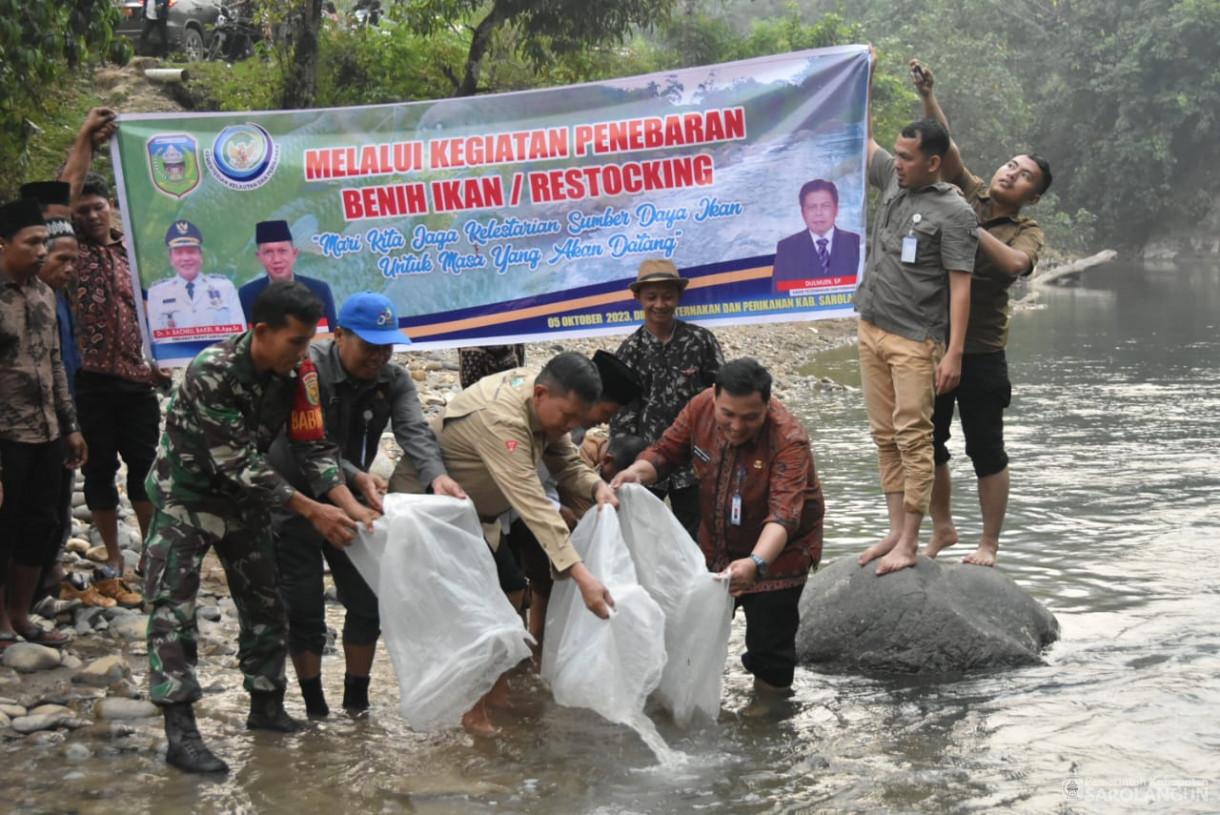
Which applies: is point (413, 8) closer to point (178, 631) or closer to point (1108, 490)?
point (1108, 490)

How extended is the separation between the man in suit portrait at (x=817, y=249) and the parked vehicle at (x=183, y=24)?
16111mm

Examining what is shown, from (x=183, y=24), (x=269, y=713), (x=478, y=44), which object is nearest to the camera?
(x=269, y=713)

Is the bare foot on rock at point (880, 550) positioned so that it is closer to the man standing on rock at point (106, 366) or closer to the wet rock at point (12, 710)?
the man standing on rock at point (106, 366)

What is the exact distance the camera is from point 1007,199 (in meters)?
5.63

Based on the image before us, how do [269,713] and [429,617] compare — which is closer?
[429,617]

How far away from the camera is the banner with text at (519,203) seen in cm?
600

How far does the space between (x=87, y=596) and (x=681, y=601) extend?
2.78 metres

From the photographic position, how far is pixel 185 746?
13.5 ft

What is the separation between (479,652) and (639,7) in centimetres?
1338

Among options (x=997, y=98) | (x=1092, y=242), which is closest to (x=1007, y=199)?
(x=997, y=98)

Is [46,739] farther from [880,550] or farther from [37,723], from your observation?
[880,550]

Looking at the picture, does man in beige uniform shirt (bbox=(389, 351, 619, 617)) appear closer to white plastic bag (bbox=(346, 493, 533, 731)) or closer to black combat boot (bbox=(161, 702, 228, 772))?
white plastic bag (bbox=(346, 493, 533, 731))

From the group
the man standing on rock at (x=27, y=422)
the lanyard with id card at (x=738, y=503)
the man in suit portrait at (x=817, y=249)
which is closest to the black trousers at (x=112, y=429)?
the man standing on rock at (x=27, y=422)

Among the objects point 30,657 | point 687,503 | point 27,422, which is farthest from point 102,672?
point 687,503
